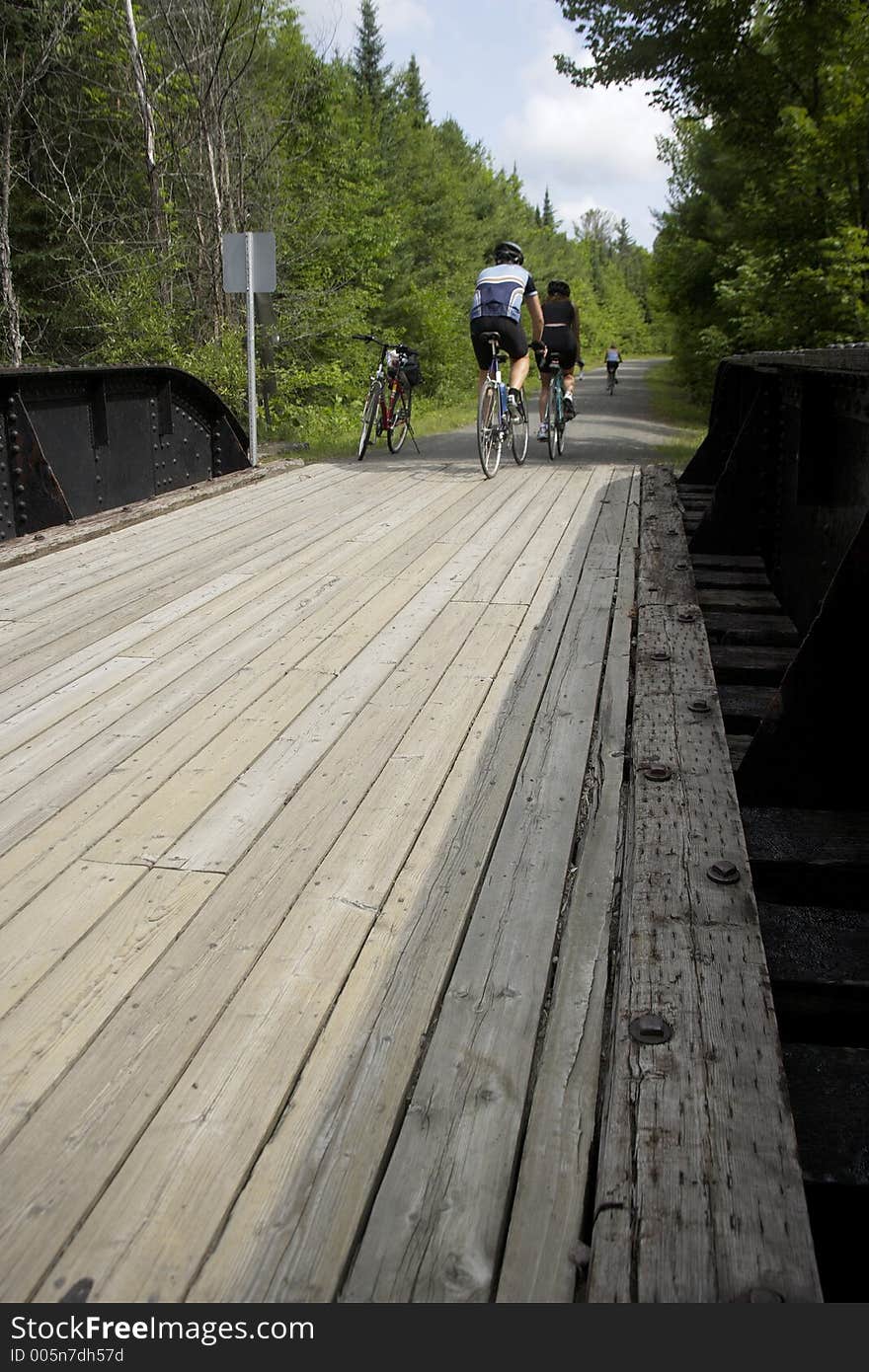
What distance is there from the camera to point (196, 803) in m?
2.93

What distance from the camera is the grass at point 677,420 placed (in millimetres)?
13422

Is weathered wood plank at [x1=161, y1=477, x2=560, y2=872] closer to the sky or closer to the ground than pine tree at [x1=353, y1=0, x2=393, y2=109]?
closer to the ground

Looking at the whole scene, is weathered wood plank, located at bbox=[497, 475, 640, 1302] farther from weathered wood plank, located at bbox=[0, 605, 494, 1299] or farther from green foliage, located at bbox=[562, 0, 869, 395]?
green foliage, located at bbox=[562, 0, 869, 395]

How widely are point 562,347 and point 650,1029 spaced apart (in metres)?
11.1

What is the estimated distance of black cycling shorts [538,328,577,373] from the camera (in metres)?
12.0

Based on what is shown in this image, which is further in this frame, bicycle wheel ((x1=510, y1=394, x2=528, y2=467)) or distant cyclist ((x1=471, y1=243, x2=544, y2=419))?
bicycle wheel ((x1=510, y1=394, x2=528, y2=467))

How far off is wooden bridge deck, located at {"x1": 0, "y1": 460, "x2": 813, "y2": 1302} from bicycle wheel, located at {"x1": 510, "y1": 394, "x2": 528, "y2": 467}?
6.53m

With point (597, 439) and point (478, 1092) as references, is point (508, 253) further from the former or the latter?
point (478, 1092)

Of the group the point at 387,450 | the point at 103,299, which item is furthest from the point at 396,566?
the point at 103,299

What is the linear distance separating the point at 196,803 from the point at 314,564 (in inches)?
129

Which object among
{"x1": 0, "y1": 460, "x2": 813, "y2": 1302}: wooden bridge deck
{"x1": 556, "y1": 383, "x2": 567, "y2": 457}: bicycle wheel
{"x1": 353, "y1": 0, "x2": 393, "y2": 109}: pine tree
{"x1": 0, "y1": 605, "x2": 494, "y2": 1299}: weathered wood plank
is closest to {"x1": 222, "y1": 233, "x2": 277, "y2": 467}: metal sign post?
{"x1": 556, "y1": 383, "x2": 567, "y2": 457}: bicycle wheel

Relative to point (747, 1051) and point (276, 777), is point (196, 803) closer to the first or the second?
point (276, 777)

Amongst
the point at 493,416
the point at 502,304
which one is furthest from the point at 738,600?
the point at 502,304

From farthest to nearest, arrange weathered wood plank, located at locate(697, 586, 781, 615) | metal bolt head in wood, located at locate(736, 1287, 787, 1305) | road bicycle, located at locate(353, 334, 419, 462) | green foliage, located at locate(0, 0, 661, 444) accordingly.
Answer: green foliage, located at locate(0, 0, 661, 444) → road bicycle, located at locate(353, 334, 419, 462) → weathered wood plank, located at locate(697, 586, 781, 615) → metal bolt head in wood, located at locate(736, 1287, 787, 1305)
